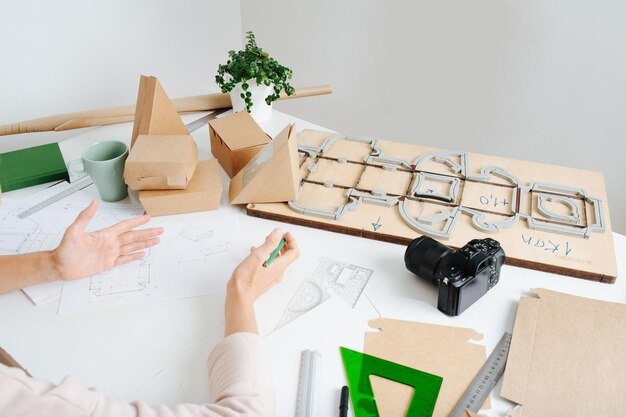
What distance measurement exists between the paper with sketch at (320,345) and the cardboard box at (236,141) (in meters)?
0.43

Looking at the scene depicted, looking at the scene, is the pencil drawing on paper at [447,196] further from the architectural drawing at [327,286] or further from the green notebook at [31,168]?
the green notebook at [31,168]

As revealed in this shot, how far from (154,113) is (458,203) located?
706 millimetres

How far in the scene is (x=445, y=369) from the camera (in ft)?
2.34

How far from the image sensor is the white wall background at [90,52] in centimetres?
148

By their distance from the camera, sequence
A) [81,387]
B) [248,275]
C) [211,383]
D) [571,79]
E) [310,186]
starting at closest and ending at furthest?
[81,387] < [211,383] < [248,275] < [310,186] < [571,79]

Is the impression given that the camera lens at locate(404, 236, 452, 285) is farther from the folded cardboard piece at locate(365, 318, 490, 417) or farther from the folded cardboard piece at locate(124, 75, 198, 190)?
the folded cardboard piece at locate(124, 75, 198, 190)

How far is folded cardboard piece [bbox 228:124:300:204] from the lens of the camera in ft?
3.27

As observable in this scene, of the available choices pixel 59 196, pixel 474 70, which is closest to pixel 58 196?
pixel 59 196

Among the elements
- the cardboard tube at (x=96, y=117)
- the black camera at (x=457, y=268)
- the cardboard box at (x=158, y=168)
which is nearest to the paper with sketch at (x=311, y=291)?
the black camera at (x=457, y=268)

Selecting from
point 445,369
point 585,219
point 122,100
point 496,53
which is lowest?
point 445,369

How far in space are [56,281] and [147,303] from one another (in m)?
0.18

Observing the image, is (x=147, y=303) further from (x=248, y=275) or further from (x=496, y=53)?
(x=496, y=53)

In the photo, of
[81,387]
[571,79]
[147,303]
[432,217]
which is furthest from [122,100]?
[571,79]

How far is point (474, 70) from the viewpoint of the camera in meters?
1.77
